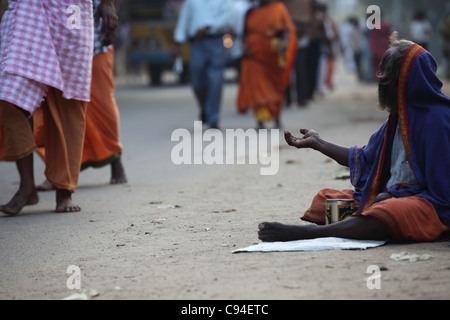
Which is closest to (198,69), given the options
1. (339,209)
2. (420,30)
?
(339,209)

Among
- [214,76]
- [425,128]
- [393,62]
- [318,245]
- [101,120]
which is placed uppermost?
[393,62]

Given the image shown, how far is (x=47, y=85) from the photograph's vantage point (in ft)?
18.0

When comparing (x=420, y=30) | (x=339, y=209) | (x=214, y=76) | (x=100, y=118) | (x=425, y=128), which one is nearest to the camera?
(x=425, y=128)

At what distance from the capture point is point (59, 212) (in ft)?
18.6

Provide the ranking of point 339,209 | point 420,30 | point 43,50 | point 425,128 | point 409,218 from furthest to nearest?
point 420,30 → point 43,50 → point 339,209 → point 425,128 → point 409,218

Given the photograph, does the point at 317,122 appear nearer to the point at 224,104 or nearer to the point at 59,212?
the point at 224,104

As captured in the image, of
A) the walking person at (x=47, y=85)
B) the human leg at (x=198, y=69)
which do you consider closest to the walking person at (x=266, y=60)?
the human leg at (x=198, y=69)

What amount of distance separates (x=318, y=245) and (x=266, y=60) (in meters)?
7.70

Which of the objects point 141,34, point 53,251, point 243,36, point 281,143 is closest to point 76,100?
point 53,251

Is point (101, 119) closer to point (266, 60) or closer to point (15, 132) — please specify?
point (15, 132)

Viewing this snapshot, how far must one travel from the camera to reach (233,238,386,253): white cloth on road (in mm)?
4008

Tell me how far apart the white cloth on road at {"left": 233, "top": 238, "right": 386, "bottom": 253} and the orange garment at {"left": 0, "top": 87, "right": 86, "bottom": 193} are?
1889 millimetres

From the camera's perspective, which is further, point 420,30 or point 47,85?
point 420,30
